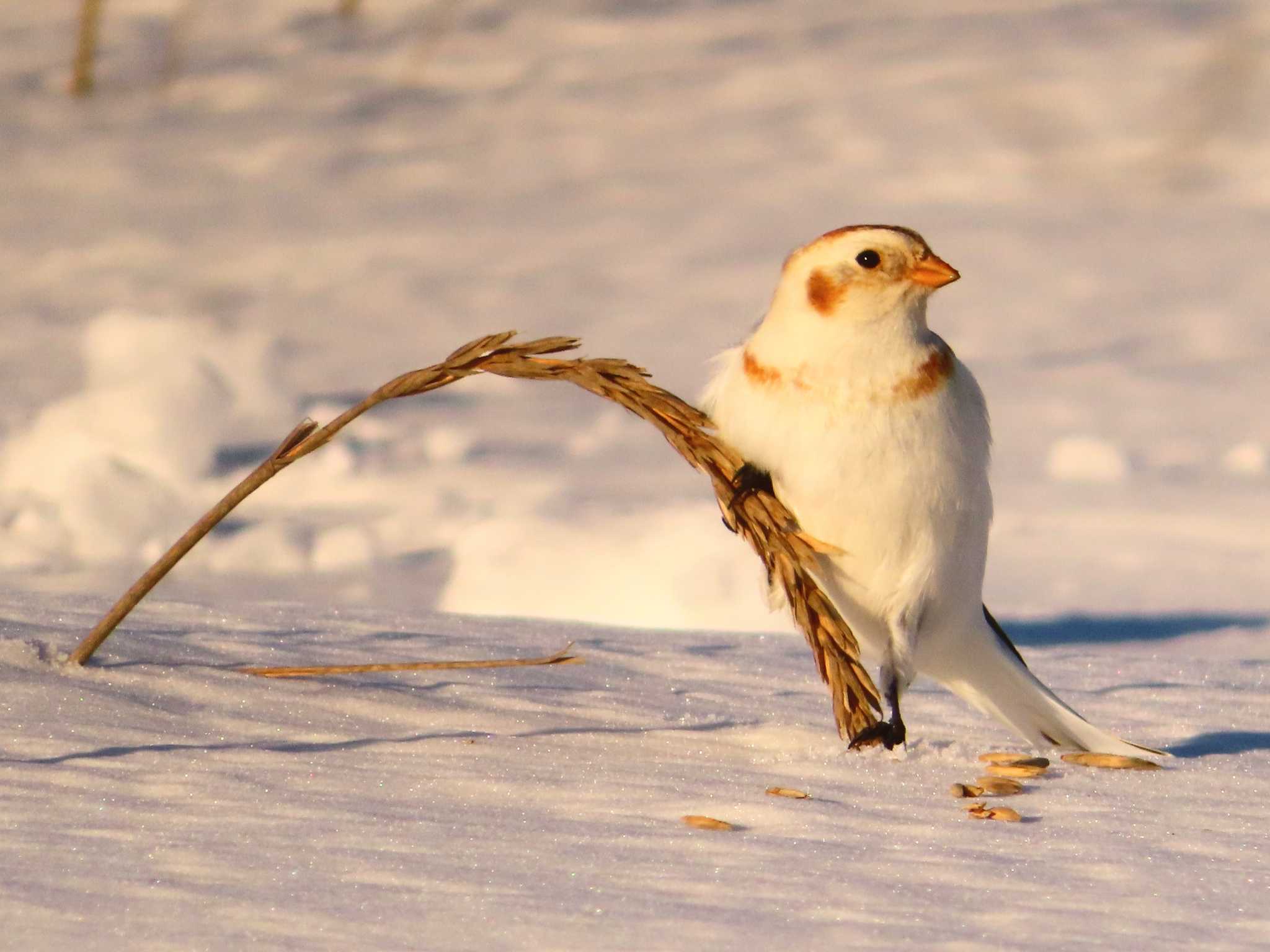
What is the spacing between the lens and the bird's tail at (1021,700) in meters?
3.76

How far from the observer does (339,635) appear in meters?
4.42

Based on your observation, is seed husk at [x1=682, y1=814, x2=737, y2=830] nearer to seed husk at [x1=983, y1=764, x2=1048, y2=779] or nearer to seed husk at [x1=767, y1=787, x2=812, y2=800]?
seed husk at [x1=767, y1=787, x2=812, y2=800]

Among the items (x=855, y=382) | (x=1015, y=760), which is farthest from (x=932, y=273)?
(x=1015, y=760)

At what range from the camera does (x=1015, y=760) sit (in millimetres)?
3596

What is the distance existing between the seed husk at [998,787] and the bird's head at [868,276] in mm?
970

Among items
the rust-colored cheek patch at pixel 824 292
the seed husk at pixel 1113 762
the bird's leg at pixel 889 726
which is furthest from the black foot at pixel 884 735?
the rust-colored cheek patch at pixel 824 292

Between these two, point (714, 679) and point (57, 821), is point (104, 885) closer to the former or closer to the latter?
point (57, 821)

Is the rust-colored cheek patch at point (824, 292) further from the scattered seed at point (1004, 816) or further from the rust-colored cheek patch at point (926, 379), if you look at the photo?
the scattered seed at point (1004, 816)

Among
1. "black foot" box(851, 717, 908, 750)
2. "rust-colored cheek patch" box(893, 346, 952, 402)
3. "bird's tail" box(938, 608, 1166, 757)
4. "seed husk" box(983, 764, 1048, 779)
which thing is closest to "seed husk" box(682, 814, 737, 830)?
"black foot" box(851, 717, 908, 750)

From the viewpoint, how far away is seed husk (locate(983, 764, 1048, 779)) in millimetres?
3502

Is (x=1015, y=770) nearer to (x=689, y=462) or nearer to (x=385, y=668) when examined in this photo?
(x=689, y=462)

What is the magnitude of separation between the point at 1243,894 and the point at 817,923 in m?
0.79

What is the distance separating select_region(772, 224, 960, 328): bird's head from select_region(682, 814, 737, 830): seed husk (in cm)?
100

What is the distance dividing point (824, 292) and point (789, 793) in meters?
0.98
